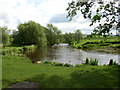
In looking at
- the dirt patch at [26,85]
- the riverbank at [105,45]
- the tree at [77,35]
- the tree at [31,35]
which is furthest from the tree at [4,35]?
the tree at [77,35]

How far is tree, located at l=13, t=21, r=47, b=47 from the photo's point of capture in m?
82.6

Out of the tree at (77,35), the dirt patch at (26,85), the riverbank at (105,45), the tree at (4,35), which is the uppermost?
the tree at (77,35)

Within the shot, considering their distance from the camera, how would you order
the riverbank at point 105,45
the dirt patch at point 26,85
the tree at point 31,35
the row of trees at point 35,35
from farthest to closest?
the row of trees at point 35,35, the tree at point 31,35, the riverbank at point 105,45, the dirt patch at point 26,85

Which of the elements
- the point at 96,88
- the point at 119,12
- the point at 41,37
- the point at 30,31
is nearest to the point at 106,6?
the point at 119,12

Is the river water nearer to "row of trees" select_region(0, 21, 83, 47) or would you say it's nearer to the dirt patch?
the dirt patch

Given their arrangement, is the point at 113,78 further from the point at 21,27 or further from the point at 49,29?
the point at 49,29

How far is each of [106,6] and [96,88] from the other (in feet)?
26.9

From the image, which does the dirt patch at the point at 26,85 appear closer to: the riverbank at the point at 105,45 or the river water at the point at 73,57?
the river water at the point at 73,57

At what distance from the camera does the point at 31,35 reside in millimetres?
88500

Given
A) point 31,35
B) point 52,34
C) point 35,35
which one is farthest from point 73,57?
point 52,34

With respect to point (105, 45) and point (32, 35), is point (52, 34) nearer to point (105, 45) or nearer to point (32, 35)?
point (32, 35)

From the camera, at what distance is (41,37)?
271 ft

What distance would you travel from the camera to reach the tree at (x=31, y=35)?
271 feet

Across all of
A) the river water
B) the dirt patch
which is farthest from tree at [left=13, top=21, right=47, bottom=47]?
the dirt patch
